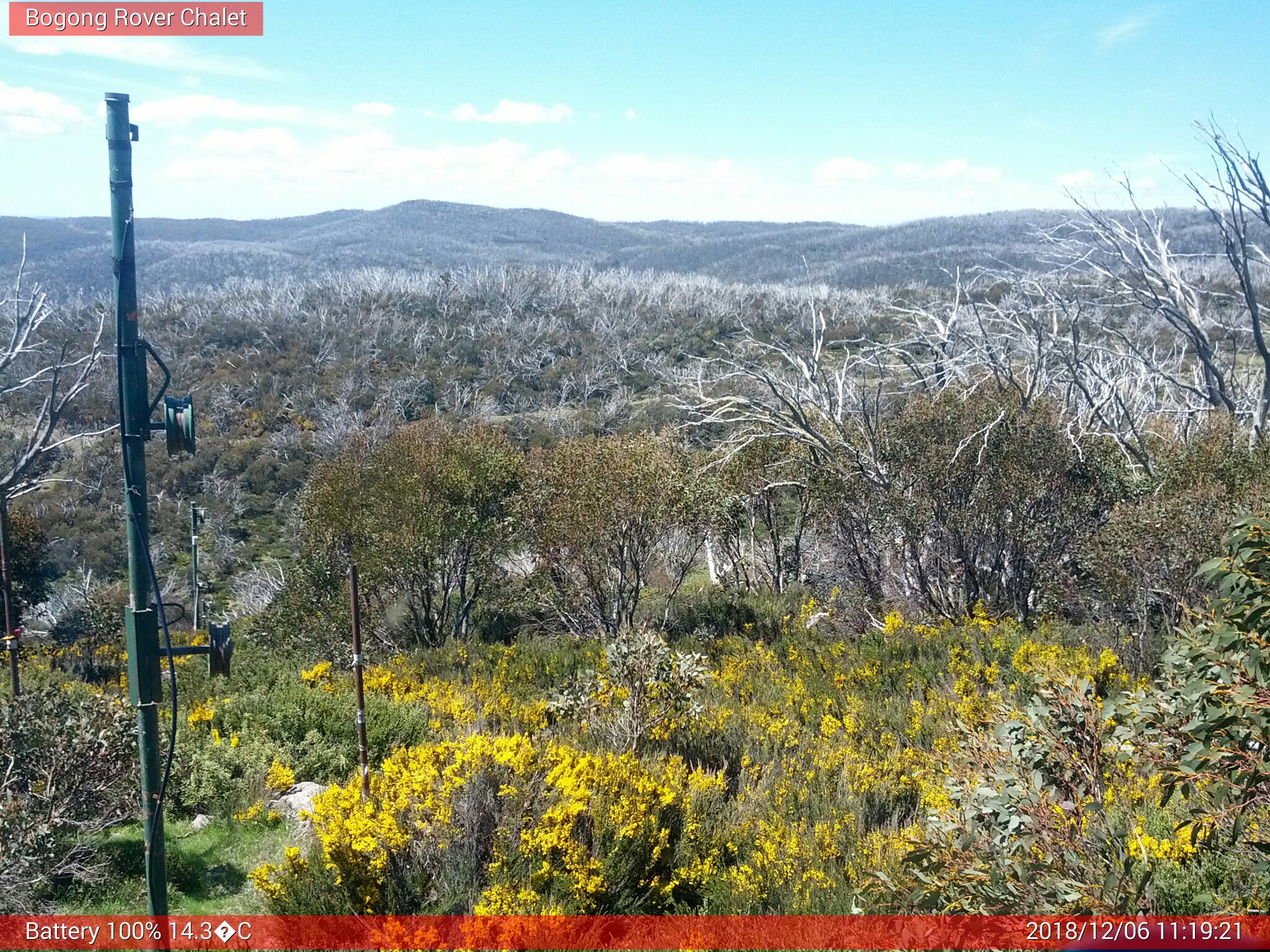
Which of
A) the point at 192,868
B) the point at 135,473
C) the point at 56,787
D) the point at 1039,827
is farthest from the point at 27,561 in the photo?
the point at 1039,827

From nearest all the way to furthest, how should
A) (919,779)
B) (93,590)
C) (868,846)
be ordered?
(868,846), (919,779), (93,590)

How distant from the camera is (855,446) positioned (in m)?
12.5

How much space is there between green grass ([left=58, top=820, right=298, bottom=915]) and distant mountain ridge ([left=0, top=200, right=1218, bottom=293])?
49.3 metres

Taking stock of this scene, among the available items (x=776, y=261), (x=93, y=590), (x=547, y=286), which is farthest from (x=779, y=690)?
(x=776, y=261)

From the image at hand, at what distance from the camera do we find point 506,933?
3.91m

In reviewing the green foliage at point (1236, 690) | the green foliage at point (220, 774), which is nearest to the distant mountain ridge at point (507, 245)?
the green foliage at point (220, 774)

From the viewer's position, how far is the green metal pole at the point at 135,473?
323cm

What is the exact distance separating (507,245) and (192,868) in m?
112

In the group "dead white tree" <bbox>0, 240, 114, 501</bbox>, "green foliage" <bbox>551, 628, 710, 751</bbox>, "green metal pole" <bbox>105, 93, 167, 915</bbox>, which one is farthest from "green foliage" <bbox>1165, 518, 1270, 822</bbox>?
"dead white tree" <bbox>0, 240, 114, 501</bbox>

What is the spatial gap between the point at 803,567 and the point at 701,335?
3431 centimetres

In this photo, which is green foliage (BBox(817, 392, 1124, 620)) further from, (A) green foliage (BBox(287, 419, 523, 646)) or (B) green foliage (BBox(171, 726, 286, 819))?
(B) green foliage (BBox(171, 726, 286, 819))

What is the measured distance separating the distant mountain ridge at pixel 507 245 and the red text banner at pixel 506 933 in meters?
49.9

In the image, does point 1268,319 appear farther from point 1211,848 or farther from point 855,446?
point 1211,848

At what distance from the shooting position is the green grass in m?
4.62
